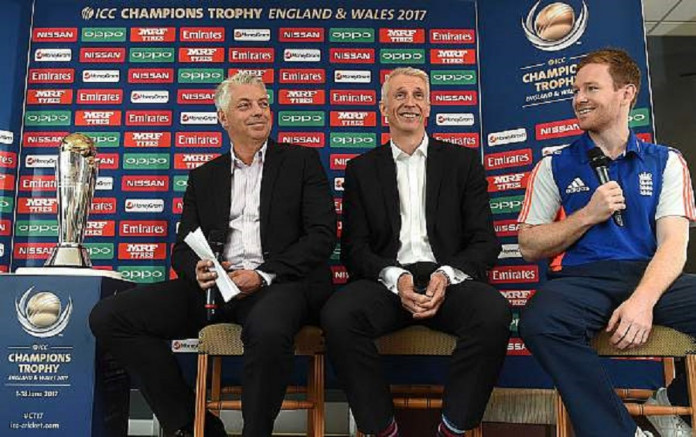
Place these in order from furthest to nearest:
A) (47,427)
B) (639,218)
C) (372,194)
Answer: (372,194) < (47,427) < (639,218)

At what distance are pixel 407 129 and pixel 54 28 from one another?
2105mm

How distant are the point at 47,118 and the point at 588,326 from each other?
2820 millimetres

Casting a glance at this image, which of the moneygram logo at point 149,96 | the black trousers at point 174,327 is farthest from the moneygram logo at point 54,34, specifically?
the black trousers at point 174,327

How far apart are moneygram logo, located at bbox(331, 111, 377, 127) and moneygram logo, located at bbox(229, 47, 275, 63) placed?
462 millimetres

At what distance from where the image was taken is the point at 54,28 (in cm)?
340

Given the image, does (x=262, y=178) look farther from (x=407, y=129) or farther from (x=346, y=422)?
(x=346, y=422)

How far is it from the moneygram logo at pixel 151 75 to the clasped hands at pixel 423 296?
1904 mm

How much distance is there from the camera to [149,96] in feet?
11.0

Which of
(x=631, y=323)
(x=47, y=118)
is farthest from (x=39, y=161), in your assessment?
(x=631, y=323)

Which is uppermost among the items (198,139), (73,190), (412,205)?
(198,139)

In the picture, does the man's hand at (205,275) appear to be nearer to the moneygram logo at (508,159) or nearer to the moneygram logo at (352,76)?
the moneygram logo at (352,76)

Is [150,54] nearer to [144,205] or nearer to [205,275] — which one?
[144,205]

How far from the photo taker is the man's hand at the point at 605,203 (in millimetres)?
1999

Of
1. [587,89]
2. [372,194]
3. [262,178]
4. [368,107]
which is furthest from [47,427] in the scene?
[587,89]
